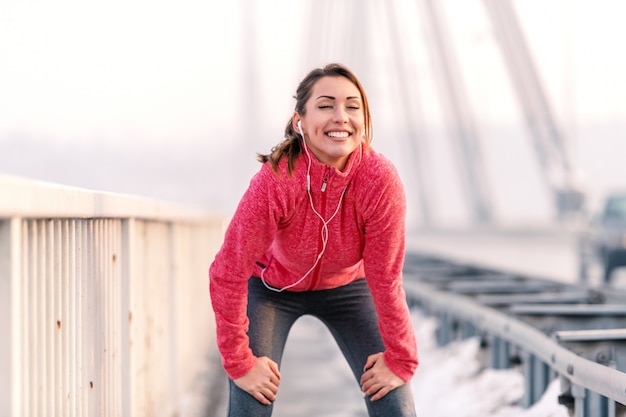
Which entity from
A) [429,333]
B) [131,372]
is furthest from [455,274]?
[131,372]

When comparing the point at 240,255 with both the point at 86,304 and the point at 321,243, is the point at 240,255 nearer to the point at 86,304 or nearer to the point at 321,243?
the point at 321,243

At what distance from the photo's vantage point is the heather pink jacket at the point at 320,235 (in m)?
3.08

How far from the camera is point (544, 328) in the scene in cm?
564

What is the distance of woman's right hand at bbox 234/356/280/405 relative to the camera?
10.4 ft

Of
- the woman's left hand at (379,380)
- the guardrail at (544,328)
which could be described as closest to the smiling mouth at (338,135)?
the woman's left hand at (379,380)

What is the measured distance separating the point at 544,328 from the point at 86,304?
315 centimetres

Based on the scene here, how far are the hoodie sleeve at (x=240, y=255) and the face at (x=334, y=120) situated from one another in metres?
0.19

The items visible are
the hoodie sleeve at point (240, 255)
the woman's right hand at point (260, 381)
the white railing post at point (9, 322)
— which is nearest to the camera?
the white railing post at point (9, 322)

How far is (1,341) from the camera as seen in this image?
2.19 m

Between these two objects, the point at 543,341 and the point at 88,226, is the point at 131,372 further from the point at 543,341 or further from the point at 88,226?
the point at 543,341

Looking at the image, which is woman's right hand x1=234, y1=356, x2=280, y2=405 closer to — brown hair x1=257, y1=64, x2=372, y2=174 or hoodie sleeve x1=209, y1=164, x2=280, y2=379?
hoodie sleeve x1=209, y1=164, x2=280, y2=379

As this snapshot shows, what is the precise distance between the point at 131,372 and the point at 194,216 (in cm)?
351

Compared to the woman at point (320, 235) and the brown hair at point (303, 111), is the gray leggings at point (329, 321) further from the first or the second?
the brown hair at point (303, 111)

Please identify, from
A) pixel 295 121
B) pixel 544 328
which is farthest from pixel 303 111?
pixel 544 328
